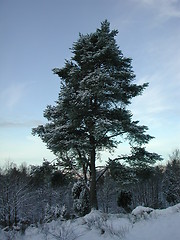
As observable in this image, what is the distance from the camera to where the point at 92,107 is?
14766 millimetres

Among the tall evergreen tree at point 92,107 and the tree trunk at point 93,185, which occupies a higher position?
the tall evergreen tree at point 92,107

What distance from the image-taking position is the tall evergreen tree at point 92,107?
43.6 ft

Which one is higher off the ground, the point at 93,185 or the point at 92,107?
the point at 92,107

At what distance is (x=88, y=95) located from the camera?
13055mm

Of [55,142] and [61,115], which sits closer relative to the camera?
[55,142]

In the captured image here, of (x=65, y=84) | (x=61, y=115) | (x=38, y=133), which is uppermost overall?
(x=65, y=84)

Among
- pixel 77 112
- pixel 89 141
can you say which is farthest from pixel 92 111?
pixel 89 141

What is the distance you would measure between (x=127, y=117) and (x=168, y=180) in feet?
113

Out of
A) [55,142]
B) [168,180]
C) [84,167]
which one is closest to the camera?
[55,142]

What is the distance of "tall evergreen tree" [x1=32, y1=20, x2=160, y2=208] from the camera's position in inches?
523

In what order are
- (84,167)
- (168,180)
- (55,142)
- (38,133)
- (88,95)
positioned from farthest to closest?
(168,180) < (38,133) < (84,167) < (55,142) < (88,95)

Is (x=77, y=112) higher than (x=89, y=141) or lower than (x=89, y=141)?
higher

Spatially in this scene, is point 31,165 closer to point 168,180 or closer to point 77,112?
point 77,112

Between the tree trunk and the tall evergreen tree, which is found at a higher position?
the tall evergreen tree
